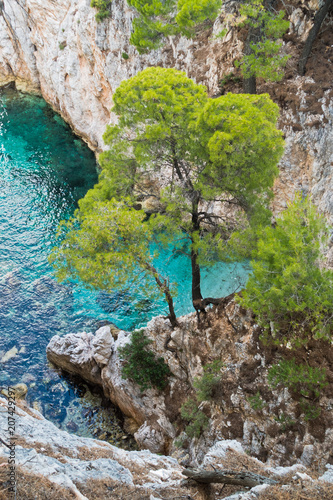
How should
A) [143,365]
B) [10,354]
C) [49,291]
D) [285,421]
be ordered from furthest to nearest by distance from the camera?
[49,291] → [10,354] → [143,365] → [285,421]

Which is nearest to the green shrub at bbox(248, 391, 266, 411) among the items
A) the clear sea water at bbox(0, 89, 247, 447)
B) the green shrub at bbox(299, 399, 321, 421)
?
the green shrub at bbox(299, 399, 321, 421)

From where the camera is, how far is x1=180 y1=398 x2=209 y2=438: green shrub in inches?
448

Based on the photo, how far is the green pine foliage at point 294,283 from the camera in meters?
8.27

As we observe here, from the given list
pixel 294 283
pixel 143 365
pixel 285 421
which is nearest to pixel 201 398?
pixel 285 421

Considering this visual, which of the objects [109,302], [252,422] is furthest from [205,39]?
[252,422]

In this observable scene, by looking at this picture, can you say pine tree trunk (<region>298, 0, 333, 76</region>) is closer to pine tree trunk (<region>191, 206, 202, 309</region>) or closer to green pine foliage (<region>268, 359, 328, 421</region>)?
pine tree trunk (<region>191, 206, 202, 309</region>)

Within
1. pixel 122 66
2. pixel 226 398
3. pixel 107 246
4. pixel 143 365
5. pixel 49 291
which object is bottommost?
pixel 226 398

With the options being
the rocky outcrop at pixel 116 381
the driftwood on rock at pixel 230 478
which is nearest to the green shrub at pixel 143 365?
the rocky outcrop at pixel 116 381

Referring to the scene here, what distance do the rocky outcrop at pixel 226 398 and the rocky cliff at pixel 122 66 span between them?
8.99m

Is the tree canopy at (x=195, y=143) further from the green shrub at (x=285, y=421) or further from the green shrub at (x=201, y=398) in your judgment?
the green shrub at (x=285, y=421)

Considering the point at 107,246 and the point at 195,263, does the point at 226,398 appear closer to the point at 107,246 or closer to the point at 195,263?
the point at 195,263

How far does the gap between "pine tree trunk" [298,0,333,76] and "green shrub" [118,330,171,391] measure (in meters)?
16.7

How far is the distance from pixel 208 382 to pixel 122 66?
26.0 m

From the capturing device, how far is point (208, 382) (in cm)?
1148
